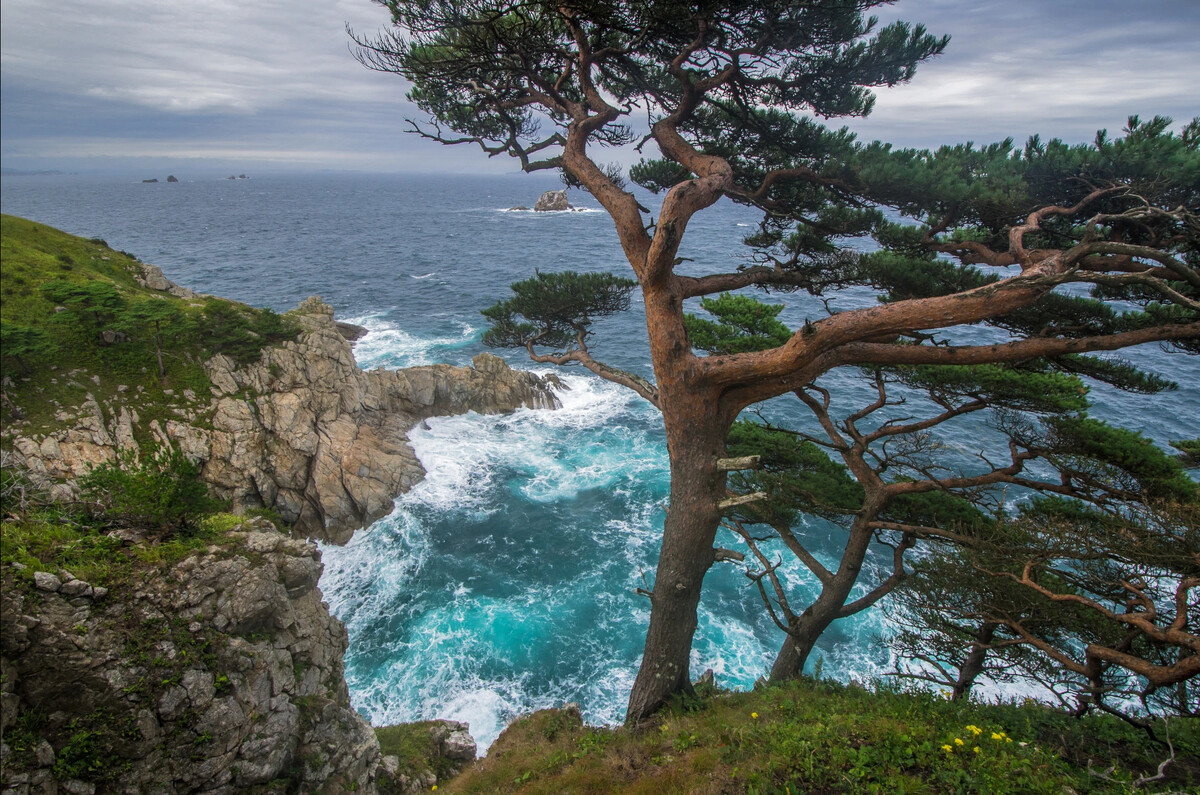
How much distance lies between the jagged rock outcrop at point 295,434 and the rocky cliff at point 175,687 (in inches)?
475

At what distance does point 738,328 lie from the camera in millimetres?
9367

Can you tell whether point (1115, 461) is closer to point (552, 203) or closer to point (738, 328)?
point (738, 328)

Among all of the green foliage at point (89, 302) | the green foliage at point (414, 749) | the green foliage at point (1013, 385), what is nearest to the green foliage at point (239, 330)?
the green foliage at point (89, 302)

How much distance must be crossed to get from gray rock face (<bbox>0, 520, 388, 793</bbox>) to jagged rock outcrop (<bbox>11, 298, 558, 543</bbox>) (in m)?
11.9

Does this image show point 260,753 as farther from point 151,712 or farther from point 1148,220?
point 1148,220

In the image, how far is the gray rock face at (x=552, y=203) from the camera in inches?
4496

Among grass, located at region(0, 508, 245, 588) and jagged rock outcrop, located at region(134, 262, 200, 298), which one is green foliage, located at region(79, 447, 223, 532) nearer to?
grass, located at region(0, 508, 245, 588)

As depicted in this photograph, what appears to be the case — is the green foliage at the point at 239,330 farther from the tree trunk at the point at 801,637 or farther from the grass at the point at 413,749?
the tree trunk at the point at 801,637

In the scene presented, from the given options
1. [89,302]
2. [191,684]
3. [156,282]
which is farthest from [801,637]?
[156,282]

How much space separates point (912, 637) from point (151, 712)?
33.3 ft

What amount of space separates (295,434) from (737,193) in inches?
778

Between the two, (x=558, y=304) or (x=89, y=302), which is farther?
A: (x=89, y=302)

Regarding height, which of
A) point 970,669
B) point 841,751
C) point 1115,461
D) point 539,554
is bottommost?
point 539,554

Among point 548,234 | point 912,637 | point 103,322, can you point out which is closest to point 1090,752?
point 912,637
